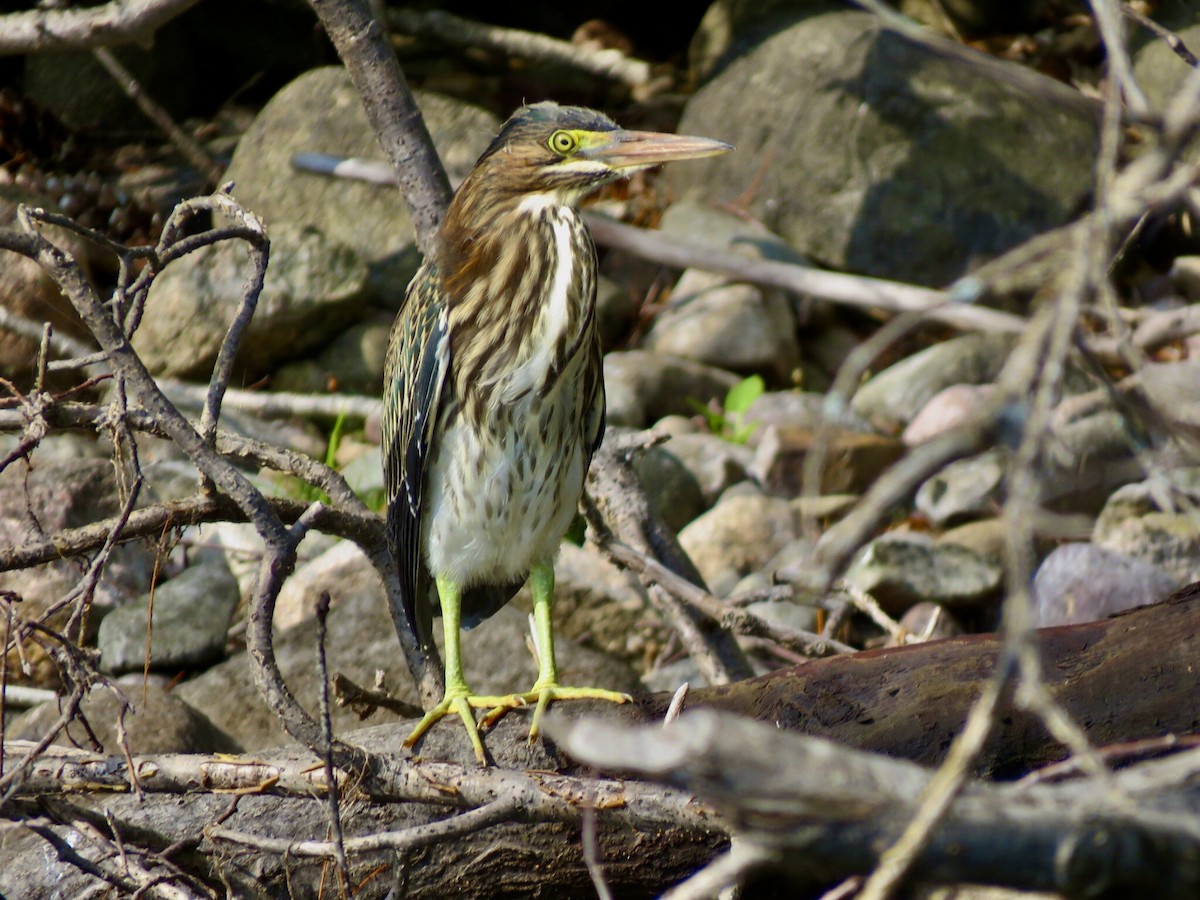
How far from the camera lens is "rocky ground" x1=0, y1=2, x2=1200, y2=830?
491 centimetres

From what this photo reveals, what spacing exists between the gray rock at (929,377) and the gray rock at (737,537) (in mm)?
1185

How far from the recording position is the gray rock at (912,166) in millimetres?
7238

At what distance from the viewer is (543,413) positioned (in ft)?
11.2

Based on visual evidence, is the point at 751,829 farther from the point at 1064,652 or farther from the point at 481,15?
the point at 481,15

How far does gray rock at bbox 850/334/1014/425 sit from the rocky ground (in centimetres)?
2

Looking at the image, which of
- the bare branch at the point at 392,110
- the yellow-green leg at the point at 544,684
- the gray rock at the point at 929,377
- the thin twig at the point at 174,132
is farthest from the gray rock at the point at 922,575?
the thin twig at the point at 174,132

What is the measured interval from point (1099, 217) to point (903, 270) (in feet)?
20.5

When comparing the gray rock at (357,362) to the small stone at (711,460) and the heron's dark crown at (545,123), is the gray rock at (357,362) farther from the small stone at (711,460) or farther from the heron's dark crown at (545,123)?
the heron's dark crown at (545,123)

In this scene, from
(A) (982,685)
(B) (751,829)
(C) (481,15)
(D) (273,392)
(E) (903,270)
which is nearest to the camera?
(B) (751,829)

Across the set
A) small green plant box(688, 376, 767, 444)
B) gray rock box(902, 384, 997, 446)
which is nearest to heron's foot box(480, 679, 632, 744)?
gray rock box(902, 384, 997, 446)

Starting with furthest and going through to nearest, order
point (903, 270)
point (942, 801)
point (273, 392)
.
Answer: point (903, 270) → point (273, 392) → point (942, 801)

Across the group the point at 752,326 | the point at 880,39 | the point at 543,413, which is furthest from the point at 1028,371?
the point at 880,39

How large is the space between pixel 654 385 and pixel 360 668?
2462 millimetres

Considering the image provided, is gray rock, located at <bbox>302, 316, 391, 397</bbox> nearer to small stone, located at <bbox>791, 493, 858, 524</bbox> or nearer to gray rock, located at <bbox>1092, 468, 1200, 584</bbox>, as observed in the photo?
small stone, located at <bbox>791, 493, 858, 524</bbox>
